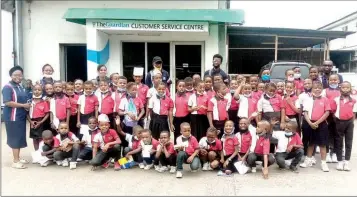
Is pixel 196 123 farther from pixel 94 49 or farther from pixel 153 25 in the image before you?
pixel 94 49

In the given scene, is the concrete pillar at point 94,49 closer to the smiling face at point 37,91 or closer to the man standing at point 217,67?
the smiling face at point 37,91

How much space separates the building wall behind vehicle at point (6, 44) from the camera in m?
10.5

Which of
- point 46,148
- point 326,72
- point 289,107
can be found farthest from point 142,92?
point 326,72

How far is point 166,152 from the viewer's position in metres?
5.14

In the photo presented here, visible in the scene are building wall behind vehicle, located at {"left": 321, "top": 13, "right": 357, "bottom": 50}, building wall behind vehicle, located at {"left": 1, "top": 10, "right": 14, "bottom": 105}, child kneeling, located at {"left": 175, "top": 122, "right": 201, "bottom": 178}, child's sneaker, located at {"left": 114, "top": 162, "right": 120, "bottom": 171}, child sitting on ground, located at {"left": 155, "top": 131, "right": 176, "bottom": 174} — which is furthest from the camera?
building wall behind vehicle, located at {"left": 321, "top": 13, "right": 357, "bottom": 50}

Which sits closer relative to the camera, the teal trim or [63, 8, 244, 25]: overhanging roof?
[63, 8, 244, 25]: overhanging roof

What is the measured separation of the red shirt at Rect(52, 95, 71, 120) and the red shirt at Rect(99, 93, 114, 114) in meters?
0.57

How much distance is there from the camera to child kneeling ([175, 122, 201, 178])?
503 centimetres

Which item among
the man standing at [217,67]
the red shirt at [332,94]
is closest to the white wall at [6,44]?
the man standing at [217,67]

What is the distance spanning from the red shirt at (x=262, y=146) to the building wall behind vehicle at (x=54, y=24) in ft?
21.7

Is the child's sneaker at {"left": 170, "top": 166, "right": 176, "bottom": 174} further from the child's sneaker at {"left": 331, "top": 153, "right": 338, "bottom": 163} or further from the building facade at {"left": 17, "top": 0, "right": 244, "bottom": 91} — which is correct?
the building facade at {"left": 17, "top": 0, "right": 244, "bottom": 91}

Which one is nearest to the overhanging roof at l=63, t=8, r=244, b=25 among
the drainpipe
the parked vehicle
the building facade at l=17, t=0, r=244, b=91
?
the building facade at l=17, t=0, r=244, b=91

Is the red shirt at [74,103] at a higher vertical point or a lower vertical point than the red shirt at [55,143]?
higher

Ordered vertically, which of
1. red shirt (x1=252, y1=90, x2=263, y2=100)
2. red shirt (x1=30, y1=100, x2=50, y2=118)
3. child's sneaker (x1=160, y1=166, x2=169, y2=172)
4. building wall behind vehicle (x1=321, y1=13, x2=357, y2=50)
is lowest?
child's sneaker (x1=160, y1=166, x2=169, y2=172)
